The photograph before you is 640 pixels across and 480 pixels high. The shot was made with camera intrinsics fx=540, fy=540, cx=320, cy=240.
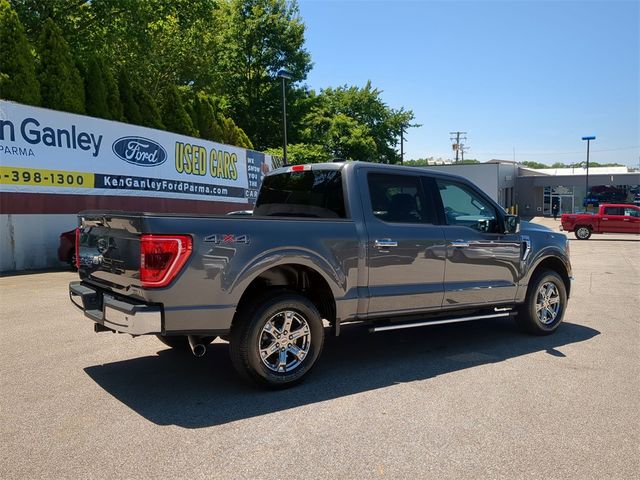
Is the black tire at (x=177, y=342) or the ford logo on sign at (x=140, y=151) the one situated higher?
the ford logo on sign at (x=140, y=151)

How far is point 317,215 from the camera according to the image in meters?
5.37

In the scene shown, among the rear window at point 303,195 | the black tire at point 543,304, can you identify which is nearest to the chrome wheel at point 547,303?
the black tire at point 543,304

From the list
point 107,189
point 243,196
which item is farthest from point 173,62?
point 107,189

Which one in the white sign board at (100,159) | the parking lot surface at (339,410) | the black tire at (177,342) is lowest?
the parking lot surface at (339,410)

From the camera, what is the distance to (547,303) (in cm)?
666

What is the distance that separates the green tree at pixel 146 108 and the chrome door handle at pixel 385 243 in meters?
16.0

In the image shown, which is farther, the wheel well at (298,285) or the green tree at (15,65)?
the green tree at (15,65)

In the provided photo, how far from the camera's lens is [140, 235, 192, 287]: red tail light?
3.92m

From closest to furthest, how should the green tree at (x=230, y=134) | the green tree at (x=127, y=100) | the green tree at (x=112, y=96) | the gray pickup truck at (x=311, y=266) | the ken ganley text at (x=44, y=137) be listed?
1. the gray pickup truck at (x=311, y=266)
2. the ken ganley text at (x=44, y=137)
3. the green tree at (x=112, y=96)
4. the green tree at (x=127, y=100)
5. the green tree at (x=230, y=134)

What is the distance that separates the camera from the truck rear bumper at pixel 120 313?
3898 mm

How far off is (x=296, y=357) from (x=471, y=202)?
2.78 meters

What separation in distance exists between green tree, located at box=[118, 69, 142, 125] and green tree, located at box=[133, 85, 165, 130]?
1.30 feet

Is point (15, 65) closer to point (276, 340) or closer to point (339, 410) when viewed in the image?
point (276, 340)

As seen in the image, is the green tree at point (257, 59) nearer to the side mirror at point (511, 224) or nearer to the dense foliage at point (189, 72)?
the dense foliage at point (189, 72)
